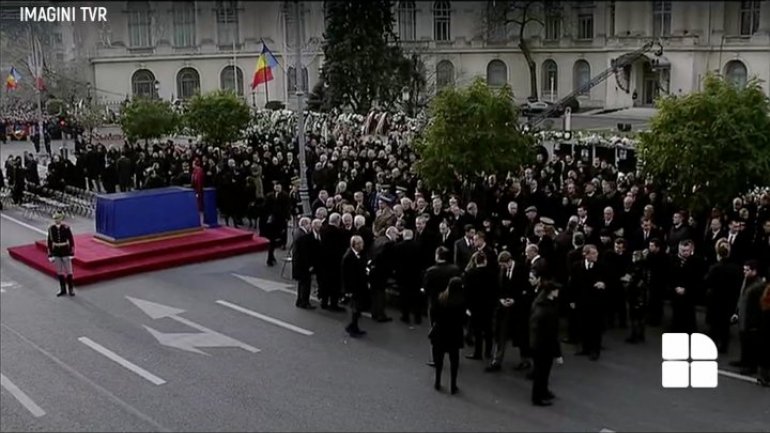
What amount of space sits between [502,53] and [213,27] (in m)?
18.4

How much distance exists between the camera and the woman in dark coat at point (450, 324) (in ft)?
34.3

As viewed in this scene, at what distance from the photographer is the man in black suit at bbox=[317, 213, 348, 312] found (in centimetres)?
1456

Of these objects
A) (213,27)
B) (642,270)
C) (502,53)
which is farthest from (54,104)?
(642,270)

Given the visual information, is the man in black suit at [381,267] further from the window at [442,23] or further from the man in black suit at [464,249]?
the window at [442,23]

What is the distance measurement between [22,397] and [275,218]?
25.8 ft

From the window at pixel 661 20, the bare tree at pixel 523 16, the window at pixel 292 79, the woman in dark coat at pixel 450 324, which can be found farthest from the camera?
the bare tree at pixel 523 16

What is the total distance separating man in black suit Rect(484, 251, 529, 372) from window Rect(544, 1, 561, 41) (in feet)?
140

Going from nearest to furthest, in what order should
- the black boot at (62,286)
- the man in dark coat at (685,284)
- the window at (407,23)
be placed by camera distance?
the man in dark coat at (685,284)
the black boot at (62,286)
the window at (407,23)

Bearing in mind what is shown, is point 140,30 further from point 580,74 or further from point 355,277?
point 355,277

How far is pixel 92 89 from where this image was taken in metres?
54.9

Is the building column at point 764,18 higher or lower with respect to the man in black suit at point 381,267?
higher

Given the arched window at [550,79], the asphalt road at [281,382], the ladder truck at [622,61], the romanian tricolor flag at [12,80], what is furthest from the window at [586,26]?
the asphalt road at [281,382]

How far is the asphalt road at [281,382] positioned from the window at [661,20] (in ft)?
121

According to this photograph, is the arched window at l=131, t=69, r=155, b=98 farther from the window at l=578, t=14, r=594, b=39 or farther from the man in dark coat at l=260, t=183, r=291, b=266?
the man in dark coat at l=260, t=183, r=291, b=266
